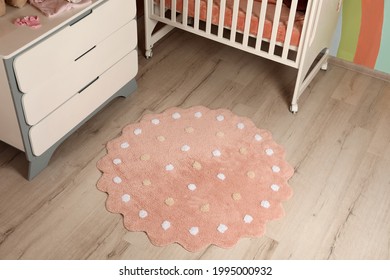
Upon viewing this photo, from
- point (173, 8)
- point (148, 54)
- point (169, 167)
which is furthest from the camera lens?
point (148, 54)

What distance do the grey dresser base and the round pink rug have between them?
18 cm

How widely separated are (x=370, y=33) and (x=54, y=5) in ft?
5.54

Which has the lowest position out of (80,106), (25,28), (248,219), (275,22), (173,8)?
(248,219)

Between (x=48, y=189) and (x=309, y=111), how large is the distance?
136cm

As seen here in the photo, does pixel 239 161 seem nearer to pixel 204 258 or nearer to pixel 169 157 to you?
pixel 169 157

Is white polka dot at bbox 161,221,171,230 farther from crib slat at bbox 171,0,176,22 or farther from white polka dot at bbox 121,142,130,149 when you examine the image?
crib slat at bbox 171,0,176,22

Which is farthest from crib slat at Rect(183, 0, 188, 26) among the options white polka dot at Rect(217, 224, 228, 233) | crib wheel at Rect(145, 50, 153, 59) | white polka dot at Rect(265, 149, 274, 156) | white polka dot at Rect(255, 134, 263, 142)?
white polka dot at Rect(217, 224, 228, 233)

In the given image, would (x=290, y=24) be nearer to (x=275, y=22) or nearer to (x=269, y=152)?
(x=275, y=22)

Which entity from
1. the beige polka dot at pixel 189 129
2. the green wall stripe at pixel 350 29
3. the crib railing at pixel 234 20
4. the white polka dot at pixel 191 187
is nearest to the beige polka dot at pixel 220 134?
the beige polka dot at pixel 189 129

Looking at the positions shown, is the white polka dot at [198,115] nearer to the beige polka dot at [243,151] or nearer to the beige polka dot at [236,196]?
the beige polka dot at [243,151]

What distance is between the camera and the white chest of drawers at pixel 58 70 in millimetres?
1818

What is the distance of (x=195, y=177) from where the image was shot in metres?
2.15

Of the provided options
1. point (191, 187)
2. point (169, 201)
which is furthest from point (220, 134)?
point (169, 201)

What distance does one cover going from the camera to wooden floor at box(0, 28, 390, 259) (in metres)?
1.89
